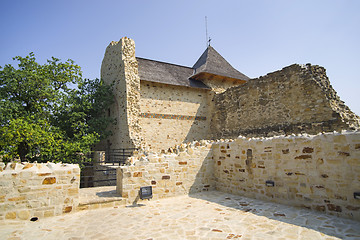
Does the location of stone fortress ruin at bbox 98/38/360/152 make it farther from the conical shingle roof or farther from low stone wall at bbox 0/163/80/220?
low stone wall at bbox 0/163/80/220

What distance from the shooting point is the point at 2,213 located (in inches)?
148

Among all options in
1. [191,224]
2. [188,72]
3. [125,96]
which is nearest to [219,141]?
[191,224]

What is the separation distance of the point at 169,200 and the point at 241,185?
212cm

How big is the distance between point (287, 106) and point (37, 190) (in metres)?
9.48

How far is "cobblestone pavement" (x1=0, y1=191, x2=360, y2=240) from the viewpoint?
3285 mm

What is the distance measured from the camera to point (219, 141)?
6.98 m

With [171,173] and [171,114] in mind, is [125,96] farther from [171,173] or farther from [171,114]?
[171,173]

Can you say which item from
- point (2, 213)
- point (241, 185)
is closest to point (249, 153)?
point (241, 185)

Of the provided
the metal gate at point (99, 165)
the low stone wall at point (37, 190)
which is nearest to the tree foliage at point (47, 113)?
the metal gate at point (99, 165)

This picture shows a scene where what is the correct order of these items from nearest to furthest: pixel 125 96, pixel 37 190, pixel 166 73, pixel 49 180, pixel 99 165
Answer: pixel 37 190 → pixel 49 180 → pixel 99 165 → pixel 125 96 → pixel 166 73

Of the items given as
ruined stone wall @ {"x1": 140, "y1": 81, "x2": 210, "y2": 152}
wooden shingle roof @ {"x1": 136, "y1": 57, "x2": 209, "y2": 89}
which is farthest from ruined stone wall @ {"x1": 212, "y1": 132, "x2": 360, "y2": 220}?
wooden shingle roof @ {"x1": 136, "y1": 57, "x2": 209, "y2": 89}

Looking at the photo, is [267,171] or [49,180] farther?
[267,171]

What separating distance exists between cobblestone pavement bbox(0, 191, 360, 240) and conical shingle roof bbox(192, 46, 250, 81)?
10638mm

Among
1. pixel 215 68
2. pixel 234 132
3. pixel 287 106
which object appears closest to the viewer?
pixel 287 106
